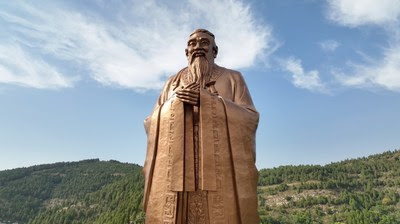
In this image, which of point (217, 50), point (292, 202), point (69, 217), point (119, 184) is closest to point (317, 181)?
point (292, 202)

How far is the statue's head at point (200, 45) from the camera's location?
6496 millimetres

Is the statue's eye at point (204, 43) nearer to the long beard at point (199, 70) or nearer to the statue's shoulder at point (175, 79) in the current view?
the long beard at point (199, 70)

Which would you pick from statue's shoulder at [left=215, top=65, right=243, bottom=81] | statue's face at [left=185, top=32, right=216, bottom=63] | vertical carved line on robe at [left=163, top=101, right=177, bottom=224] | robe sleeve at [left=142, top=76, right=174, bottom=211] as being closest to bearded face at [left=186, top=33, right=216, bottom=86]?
statue's face at [left=185, top=32, right=216, bottom=63]

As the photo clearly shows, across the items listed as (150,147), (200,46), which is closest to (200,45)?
(200,46)

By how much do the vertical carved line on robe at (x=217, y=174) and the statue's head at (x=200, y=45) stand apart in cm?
118

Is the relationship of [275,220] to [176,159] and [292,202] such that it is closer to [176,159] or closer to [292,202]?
[292,202]

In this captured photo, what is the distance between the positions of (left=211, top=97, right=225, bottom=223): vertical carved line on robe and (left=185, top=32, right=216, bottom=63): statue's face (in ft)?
3.88

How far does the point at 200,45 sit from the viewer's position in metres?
6.50

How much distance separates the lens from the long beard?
6336 millimetres

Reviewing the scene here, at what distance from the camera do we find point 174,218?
519 cm

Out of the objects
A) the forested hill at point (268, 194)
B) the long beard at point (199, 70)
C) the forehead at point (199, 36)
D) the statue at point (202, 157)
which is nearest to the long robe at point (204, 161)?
the statue at point (202, 157)

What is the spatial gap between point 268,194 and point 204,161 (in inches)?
2898

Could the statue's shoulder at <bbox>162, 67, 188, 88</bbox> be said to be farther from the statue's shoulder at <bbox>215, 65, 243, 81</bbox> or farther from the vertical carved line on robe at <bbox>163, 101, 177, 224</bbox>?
the vertical carved line on robe at <bbox>163, 101, 177, 224</bbox>

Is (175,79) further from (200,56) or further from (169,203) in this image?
(169,203)
